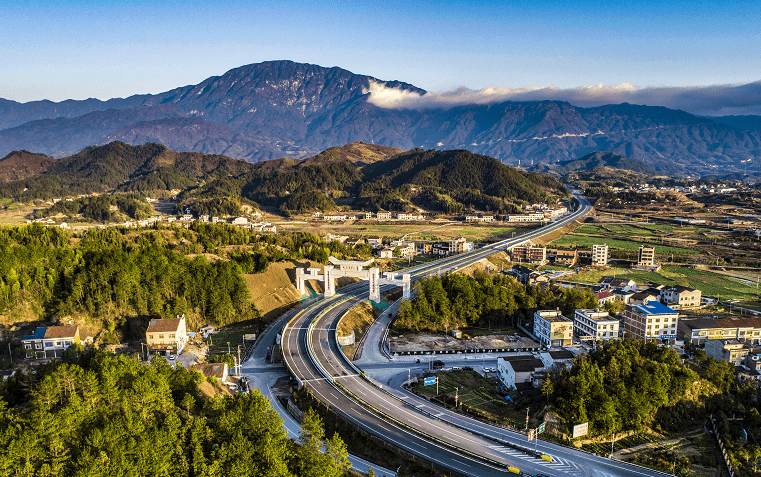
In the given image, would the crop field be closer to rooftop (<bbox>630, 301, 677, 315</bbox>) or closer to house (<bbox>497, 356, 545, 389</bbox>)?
rooftop (<bbox>630, 301, 677, 315</bbox>)

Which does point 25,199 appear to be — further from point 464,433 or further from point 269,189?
point 464,433

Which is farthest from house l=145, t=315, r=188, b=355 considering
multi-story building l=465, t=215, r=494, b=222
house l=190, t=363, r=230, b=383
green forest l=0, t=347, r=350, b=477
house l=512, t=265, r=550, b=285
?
multi-story building l=465, t=215, r=494, b=222

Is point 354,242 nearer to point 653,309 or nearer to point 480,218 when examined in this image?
point 480,218

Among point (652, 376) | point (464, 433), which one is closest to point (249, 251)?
point (464, 433)

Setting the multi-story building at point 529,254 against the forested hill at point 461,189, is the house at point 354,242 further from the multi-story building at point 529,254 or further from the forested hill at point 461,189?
the forested hill at point 461,189

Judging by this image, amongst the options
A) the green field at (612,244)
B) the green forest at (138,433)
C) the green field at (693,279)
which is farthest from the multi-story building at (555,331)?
the green field at (612,244)
